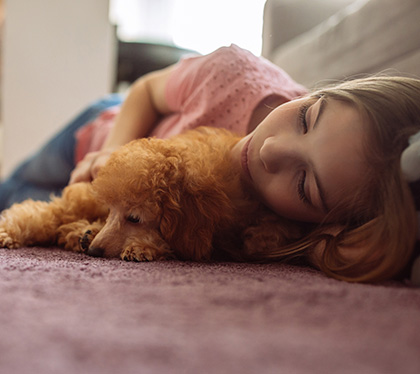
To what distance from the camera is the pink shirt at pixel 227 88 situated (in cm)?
116

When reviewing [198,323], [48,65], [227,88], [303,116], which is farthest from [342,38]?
[48,65]

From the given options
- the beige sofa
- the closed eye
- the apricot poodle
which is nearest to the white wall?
the beige sofa

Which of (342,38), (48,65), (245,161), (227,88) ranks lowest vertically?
A: (48,65)

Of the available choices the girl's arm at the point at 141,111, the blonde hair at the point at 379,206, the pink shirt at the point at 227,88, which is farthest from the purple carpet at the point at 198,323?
the girl's arm at the point at 141,111

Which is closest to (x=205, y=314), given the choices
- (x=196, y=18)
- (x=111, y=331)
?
(x=111, y=331)

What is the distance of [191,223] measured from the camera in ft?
2.78

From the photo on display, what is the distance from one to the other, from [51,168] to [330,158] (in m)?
1.41

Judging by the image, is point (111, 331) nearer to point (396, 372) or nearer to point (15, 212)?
point (396, 372)

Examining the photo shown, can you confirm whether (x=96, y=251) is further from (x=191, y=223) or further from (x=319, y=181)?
(x=319, y=181)

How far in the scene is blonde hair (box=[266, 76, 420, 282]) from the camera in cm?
71

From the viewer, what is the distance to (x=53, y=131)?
3.58 metres

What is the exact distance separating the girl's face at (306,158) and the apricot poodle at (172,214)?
52 millimetres

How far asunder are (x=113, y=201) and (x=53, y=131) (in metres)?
2.96

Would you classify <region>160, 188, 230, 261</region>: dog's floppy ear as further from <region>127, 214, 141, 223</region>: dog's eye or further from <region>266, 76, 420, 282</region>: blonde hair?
<region>266, 76, 420, 282</region>: blonde hair
